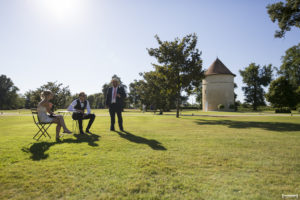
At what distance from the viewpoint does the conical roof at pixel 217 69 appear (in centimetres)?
4262

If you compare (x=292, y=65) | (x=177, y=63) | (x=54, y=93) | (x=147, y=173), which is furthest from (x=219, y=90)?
(x=147, y=173)

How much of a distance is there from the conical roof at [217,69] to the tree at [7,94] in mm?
76962

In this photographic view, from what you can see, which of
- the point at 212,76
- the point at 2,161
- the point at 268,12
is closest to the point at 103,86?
the point at 212,76

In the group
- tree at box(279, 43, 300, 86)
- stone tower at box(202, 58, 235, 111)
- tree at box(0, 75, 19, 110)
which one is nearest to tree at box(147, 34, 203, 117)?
stone tower at box(202, 58, 235, 111)

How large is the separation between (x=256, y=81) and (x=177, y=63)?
1929 inches

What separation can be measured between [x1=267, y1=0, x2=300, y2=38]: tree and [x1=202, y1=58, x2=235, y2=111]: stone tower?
84.4ft

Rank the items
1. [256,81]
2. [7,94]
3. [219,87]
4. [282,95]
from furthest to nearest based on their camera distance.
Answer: [7,94]
[256,81]
[219,87]
[282,95]

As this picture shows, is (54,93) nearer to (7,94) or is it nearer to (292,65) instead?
(292,65)

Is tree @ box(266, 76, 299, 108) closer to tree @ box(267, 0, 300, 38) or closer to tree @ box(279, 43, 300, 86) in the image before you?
tree @ box(279, 43, 300, 86)

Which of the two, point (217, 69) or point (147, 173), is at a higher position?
point (217, 69)

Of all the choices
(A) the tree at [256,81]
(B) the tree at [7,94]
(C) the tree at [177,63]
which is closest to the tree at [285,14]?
(C) the tree at [177,63]

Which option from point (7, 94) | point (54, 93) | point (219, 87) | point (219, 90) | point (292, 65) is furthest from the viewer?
point (7, 94)

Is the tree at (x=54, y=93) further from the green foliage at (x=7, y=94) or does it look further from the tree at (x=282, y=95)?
the green foliage at (x=7, y=94)

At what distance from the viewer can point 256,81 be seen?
5522 cm
